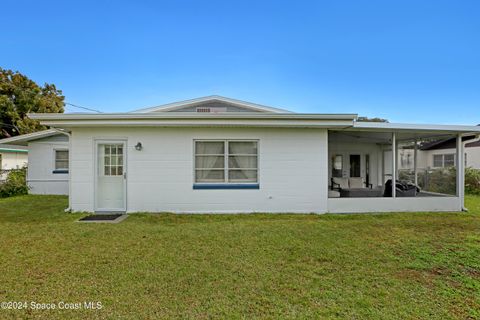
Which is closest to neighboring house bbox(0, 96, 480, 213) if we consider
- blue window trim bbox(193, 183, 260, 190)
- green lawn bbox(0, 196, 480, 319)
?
blue window trim bbox(193, 183, 260, 190)

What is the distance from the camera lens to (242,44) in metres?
13.3

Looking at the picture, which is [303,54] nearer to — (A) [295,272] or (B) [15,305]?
(A) [295,272]

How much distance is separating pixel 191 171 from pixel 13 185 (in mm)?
9913

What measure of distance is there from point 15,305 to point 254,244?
3387mm

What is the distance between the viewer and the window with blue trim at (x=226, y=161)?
760 centimetres

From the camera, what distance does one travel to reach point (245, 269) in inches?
141

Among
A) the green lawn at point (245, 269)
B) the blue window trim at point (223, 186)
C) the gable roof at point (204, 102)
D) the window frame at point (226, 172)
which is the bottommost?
the green lawn at point (245, 269)

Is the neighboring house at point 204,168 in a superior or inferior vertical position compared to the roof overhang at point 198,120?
inferior

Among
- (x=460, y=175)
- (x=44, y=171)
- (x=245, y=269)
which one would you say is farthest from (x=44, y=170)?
(x=460, y=175)

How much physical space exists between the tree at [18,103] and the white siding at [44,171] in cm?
1324

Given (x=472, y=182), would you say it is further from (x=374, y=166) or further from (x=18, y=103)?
(x=18, y=103)

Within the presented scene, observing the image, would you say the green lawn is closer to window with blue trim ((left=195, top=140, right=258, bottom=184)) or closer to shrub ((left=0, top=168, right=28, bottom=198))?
window with blue trim ((left=195, top=140, right=258, bottom=184))

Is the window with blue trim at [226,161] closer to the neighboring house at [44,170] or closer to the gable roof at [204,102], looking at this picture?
the gable roof at [204,102]

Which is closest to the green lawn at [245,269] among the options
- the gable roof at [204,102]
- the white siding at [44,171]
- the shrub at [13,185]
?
the gable roof at [204,102]
